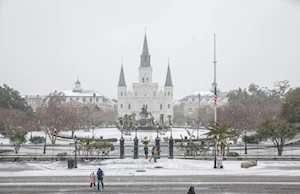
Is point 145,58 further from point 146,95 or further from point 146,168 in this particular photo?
point 146,168

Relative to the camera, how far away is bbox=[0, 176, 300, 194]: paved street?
20109 mm

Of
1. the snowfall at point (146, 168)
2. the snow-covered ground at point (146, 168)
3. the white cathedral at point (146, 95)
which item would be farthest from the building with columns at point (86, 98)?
the snow-covered ground at point (146, 168)

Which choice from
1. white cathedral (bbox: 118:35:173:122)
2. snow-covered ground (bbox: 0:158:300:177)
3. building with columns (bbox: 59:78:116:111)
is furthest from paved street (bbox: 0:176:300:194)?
building with columns (bbox: 59:78:116:111)

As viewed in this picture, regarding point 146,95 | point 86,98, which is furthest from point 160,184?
point 86,98

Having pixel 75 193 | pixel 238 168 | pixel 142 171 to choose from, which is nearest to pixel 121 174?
pixel 142 171

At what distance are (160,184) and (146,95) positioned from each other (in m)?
125

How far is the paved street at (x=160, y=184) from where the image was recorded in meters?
20.1

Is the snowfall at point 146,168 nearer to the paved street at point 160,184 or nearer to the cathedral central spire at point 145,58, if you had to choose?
the paved street at point 160,184

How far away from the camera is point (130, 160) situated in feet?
107

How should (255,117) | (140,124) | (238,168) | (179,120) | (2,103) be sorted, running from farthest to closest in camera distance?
(179,120) → (140,124) → (2,103) → (255,117) → (238,168)

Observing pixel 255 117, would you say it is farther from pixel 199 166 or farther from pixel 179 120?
pixel 179 120

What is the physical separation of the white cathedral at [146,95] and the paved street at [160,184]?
122m

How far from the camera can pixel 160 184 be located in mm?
21906

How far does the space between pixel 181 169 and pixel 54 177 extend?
892 cm
